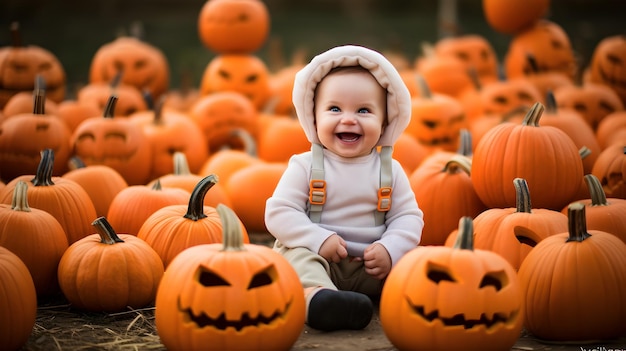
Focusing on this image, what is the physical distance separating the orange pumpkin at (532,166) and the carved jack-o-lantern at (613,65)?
361 cm

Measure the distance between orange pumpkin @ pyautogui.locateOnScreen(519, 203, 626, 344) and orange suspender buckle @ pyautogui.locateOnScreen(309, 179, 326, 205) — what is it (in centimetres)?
100

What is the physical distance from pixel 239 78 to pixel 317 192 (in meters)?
4.21

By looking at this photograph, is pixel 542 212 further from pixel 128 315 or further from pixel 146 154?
pixel 146 154

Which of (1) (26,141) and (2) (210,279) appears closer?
Answer: (2) (210,279)

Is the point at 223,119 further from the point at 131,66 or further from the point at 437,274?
the point at 437,274

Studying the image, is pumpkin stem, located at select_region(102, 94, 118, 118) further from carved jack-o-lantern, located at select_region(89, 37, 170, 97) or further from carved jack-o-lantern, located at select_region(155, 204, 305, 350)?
carved jack-o-lantern, located at select_region(155, 204, 305, 350)

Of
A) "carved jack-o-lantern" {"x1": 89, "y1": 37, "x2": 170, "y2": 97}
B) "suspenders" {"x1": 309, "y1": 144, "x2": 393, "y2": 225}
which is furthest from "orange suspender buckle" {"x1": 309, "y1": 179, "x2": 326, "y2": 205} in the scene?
"carved jack-o-lantern" {"x1": 89, "y1": 37, "x2": 170, "y2": 97}

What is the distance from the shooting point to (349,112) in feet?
12.4

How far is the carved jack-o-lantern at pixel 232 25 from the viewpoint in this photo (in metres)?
7.75

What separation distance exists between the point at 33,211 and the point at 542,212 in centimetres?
249

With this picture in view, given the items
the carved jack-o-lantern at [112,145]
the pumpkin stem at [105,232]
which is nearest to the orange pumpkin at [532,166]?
the pumpkin stem at [105,232]

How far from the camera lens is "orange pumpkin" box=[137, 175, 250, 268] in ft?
13.3

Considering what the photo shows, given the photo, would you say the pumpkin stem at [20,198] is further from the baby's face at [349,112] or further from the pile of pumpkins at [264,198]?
the baby's face at [349,112]

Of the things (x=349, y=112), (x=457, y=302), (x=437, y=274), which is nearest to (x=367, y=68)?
(x=349, y=112)
